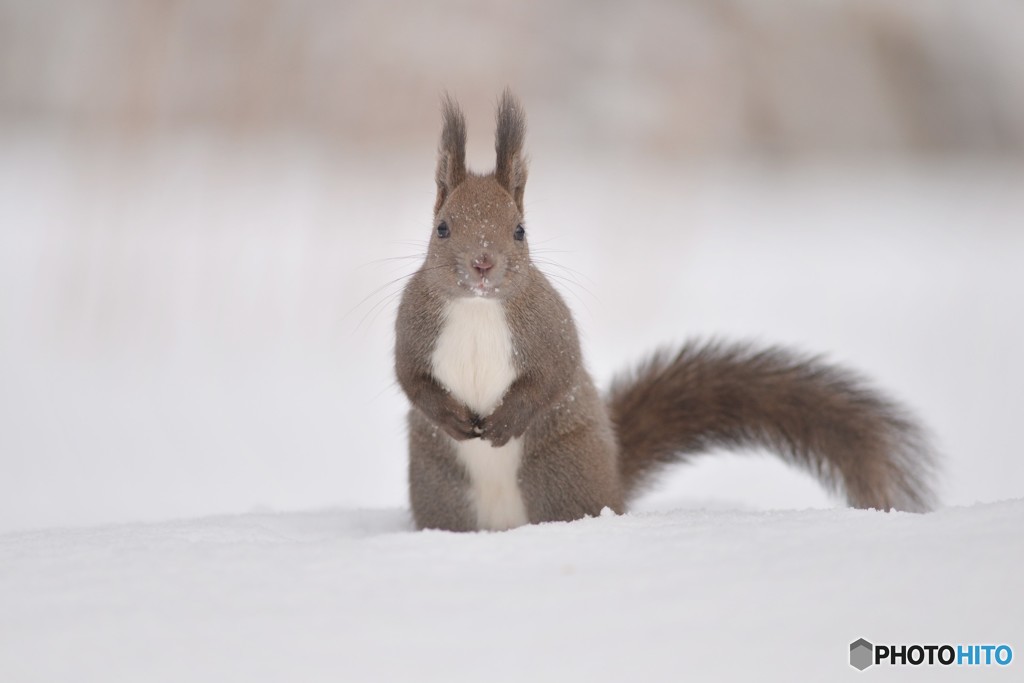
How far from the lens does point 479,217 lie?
1947mm

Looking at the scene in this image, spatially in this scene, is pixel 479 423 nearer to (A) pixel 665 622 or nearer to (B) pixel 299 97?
(A) pixel 665 622

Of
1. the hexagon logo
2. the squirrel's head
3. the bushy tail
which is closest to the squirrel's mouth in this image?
the squirrel's head

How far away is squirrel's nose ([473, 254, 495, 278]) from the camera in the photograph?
1.84 m

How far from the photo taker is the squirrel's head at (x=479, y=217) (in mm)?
1861

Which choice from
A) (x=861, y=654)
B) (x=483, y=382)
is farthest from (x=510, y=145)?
(x=861, y=654)

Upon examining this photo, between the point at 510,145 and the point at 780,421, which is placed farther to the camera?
the point at 780,421

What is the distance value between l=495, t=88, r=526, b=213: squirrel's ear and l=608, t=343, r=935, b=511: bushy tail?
523 millimetres

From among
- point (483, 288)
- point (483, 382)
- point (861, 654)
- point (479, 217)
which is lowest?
point (861, 654)

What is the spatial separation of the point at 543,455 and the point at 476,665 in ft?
2.85

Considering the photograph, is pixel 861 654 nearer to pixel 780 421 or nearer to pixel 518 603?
pixel 518 603

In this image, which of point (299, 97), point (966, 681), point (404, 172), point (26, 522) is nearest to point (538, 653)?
point (966, 681)

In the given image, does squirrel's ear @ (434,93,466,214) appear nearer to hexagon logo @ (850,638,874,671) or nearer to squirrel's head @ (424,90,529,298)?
squirrel's head @ (424,90,529,298)

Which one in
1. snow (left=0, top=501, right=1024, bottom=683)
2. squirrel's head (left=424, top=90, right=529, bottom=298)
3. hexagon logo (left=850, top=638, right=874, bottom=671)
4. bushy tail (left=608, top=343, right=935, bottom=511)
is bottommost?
hexagon logo (left=850, top=638, right=874, bottom=671)

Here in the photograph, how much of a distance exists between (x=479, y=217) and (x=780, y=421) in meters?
0.76
